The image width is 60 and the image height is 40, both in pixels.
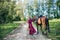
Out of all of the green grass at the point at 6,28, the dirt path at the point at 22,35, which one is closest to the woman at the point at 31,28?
the dirt path at the point at 22,35

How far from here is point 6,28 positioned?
3.79 metres

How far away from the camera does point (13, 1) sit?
3820mm

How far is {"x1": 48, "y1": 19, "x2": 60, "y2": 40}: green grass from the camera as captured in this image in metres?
3.71

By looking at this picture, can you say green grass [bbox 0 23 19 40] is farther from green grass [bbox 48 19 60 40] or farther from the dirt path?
green grass [bbox 48 19 60 40]

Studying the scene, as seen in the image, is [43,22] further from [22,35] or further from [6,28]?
[6,28]

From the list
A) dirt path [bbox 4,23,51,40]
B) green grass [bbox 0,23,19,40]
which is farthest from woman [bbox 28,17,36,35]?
green grass [bbox 0,23,19,40]

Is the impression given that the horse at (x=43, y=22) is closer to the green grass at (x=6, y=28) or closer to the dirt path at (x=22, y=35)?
the dirt path at (x=22, y=35)

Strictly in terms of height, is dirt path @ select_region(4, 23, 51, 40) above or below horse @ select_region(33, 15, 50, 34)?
below

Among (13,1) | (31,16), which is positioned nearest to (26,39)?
(31,16)

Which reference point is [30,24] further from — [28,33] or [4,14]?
[4,14]

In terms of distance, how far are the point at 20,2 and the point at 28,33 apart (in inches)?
17.7

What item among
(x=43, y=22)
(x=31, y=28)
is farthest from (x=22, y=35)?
(x=43, y=22)

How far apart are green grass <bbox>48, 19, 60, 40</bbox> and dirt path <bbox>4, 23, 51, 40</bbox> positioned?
11 centimetres

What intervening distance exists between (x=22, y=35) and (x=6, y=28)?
0.25 meters
